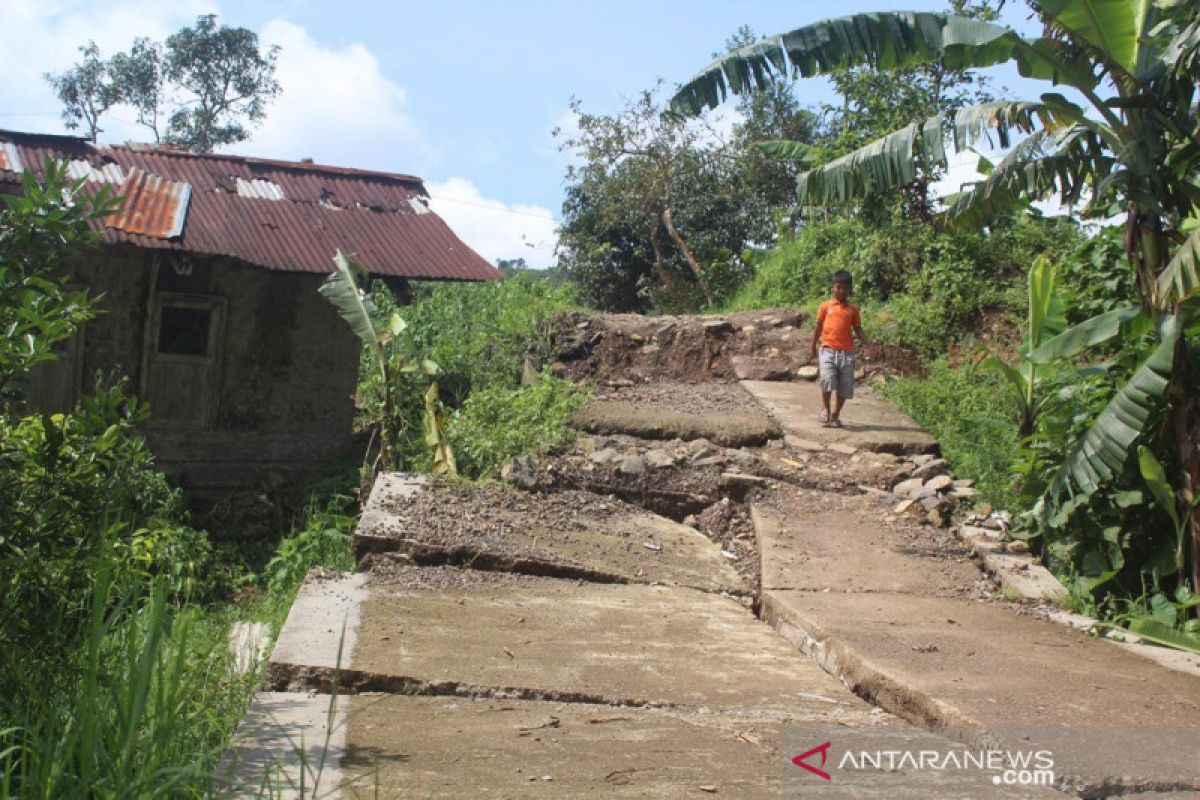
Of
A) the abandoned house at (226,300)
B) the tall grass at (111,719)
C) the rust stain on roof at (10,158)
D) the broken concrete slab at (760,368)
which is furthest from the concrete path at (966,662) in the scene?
the rust stain on roof at (10,158)

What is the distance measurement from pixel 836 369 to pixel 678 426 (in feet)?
4.69

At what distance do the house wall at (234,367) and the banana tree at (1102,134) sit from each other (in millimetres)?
6022

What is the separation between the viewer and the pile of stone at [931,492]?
284 inches

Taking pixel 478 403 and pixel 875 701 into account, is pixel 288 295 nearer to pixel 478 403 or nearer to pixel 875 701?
pixel 478 403

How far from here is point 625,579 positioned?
598cm

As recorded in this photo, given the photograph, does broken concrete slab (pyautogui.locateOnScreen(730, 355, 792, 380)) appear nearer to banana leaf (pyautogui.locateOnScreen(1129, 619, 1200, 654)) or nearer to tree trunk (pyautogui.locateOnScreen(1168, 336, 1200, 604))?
tree trunk (pyautogui.locateOnScreen(1168, 336, 1200, 604))

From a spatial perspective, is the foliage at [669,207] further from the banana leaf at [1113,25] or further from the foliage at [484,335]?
the banana leaf at [1113,25]

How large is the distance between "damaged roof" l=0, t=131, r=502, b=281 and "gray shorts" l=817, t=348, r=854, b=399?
3.99 metres

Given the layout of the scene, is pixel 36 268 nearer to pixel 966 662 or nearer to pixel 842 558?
pixel 966 662

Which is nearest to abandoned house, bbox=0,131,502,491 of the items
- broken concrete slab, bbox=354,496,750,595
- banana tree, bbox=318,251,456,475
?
banana tree, bbox=318,251,456,475

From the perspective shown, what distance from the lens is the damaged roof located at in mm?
10016

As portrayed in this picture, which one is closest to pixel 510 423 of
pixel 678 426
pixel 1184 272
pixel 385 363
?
pixel 385 363

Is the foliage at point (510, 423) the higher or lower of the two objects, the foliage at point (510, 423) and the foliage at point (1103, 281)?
the lower

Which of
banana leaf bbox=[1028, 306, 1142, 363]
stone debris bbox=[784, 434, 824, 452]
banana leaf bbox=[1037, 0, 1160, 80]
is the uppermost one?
banana leaf bbox=[1037, 0, 1160, 80]
